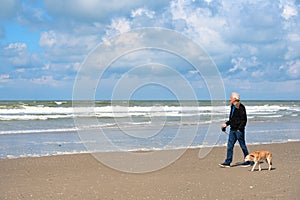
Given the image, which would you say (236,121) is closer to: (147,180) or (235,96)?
(235,96)

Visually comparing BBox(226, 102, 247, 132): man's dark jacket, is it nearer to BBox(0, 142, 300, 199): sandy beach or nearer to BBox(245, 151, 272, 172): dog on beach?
BBox(245, 151, 272, 172): dog on beach

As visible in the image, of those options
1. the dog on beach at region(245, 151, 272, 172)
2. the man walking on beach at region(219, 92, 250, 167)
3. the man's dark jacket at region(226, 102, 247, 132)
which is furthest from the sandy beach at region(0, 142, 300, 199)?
the man's dark jacket at region(226, 102, 247, 132)

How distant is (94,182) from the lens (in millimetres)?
8266

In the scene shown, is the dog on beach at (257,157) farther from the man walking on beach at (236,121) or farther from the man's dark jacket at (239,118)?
the man's dark jacket at (239,118)

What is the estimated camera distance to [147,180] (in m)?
8.46

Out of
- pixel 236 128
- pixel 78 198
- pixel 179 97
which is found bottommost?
pixel 78 198

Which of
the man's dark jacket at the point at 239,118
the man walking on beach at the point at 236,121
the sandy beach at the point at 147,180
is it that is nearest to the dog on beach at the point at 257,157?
the sandy beach at the point at 147,180

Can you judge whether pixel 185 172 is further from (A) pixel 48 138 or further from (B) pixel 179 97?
(A) pixel 48 138

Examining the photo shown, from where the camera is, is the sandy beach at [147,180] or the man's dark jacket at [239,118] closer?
the sandy beach at [147,180]

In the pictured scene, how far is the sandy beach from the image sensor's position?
7.15m

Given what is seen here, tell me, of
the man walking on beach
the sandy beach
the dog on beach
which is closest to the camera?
the sandy beach

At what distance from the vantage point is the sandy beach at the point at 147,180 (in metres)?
7.15

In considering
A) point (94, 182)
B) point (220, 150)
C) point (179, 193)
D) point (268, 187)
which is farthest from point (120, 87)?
point (220, 150)

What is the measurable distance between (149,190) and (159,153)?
17.9 ft
